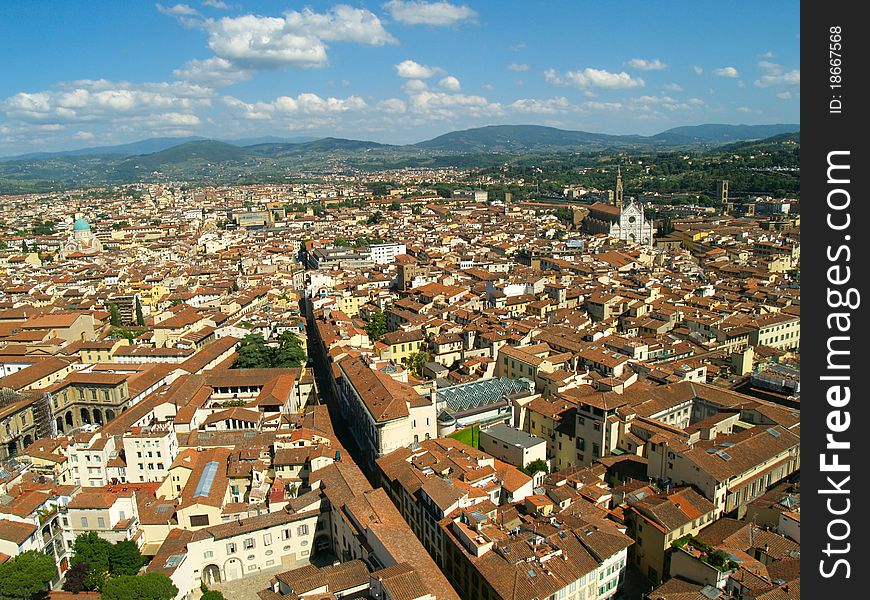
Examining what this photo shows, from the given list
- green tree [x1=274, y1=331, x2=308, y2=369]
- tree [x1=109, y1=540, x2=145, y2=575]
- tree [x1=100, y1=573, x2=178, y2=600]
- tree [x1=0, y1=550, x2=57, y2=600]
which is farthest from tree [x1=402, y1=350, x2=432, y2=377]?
tree [x1=0, y1=550, x2=57, y2=600]

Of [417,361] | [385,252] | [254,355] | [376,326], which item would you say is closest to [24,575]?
[254,355]

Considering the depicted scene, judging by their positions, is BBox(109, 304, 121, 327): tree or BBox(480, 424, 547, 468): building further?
BBox(109, 304, 121, 327): tree

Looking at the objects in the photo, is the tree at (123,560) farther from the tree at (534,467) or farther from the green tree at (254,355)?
the green tree at (254,355)

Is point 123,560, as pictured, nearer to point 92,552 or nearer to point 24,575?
point 92,552

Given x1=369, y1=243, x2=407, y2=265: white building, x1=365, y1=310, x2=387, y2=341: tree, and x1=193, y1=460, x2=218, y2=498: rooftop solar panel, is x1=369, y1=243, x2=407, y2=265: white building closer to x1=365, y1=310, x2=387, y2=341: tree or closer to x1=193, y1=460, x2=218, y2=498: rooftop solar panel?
x1=365, y1=310, x2=387, y2=341: tree

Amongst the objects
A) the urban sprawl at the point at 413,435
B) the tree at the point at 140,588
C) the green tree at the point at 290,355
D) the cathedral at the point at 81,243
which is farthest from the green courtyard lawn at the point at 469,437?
the cathedral at the point at 81,243
